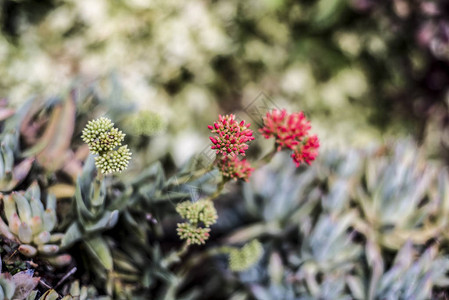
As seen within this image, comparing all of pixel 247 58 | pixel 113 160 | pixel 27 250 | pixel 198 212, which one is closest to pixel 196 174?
pixel 198 212

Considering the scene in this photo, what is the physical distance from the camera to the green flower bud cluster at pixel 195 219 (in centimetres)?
105

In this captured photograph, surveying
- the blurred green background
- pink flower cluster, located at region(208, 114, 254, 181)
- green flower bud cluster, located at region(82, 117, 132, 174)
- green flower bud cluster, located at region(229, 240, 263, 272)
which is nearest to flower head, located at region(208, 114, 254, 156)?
pink flower cluster, located at region(208, 114, 254, 181)

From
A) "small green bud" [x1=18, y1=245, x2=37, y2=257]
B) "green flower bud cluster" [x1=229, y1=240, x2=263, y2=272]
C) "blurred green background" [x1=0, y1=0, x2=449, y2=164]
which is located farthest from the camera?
"blurred green background" [x1=0, y1=0, x2=449, y2=164]

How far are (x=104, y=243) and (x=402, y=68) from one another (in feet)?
6.48

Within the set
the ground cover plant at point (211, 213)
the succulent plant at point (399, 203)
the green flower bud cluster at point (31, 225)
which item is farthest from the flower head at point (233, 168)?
the succulent plant at point (399, 203)

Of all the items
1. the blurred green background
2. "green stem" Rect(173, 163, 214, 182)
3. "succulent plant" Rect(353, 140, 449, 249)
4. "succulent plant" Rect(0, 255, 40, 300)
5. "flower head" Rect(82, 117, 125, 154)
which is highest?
Result: the blurred green background

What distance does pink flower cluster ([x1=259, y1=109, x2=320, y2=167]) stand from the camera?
3.36ft

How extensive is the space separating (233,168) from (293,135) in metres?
0.18

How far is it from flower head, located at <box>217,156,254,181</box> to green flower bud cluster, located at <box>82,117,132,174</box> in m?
0.24

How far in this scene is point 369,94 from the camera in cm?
253

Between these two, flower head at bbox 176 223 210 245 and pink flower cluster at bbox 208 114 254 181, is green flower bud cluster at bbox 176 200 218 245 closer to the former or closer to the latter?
flower head at bbox 176 223 210 245

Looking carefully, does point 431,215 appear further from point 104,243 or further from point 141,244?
point 104,243

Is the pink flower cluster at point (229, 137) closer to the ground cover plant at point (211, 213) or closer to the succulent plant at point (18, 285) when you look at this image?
the ground cover plant at point (211, 213)

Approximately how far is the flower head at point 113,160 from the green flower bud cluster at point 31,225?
0.83ft
